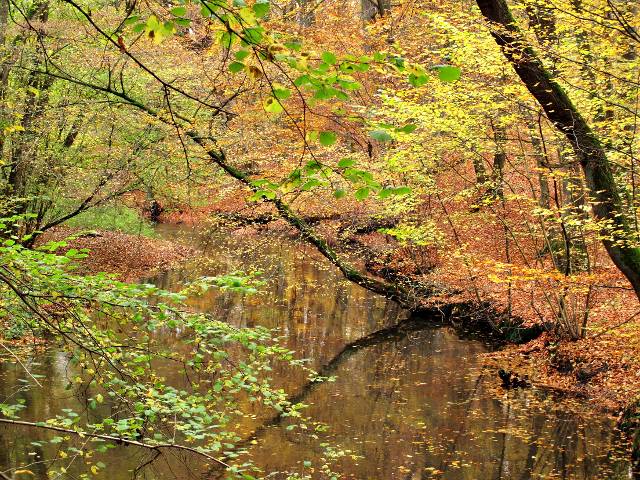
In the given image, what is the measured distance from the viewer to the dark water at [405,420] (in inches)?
309

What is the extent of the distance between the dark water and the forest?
49mm

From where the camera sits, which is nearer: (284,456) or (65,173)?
(284,456)

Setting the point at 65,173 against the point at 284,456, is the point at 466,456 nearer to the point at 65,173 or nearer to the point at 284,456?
the point at 284,456

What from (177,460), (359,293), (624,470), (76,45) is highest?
(76,45)

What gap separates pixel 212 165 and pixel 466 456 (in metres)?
8.96

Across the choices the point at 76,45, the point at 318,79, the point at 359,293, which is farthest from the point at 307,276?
the point at 318,79

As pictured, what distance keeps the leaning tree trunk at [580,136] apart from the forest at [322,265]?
0.11 ft

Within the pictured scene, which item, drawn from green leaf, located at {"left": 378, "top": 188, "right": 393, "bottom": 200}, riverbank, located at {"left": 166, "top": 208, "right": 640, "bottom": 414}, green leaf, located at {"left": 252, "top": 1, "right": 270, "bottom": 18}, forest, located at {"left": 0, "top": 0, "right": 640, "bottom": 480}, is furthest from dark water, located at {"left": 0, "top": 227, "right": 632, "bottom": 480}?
green leaf, located at {"left": 252, "top": 1, "right": 270, "bottom": 18}

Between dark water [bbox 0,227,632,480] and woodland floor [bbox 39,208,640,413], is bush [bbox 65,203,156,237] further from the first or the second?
woodland floor [bbox 39,208,640,413]

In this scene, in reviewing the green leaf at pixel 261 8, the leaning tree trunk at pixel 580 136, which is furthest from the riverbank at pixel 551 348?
the green leaf at pixel 261 8

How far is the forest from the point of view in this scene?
454cm

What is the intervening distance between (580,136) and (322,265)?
9332 mm

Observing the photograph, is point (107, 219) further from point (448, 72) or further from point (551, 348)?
point (448, 72)

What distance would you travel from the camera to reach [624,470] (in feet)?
25.5
